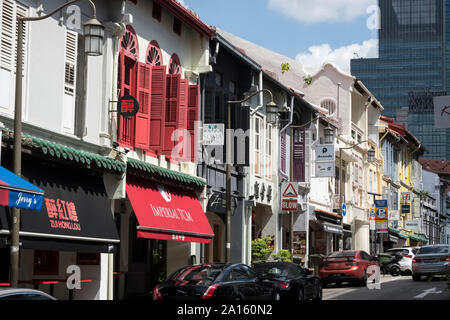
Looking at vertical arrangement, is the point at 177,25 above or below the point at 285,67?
below

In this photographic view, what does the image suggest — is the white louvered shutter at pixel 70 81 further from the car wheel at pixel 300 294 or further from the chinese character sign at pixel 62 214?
the car wheel at pixel 300 294

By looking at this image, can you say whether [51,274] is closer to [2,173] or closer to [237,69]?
[2,173]

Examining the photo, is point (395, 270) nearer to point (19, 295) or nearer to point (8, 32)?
point (8, 32)

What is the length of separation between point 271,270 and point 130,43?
7.51 meters

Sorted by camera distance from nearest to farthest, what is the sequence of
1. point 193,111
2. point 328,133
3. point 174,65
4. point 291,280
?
point 291,280 < point 193,111 < point 174,65 < point 328,133

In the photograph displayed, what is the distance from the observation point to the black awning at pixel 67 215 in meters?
16.8

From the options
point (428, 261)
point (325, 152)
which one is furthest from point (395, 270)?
point (428, 261)

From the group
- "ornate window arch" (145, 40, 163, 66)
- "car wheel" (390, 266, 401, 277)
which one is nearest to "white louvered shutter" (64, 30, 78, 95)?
"ornate window arch" (145, 40, 163, 66)

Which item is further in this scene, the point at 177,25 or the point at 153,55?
the point at 177,25

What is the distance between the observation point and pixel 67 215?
18.2m

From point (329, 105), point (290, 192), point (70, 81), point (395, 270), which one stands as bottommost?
point (395, 270)

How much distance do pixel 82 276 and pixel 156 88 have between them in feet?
19.9
